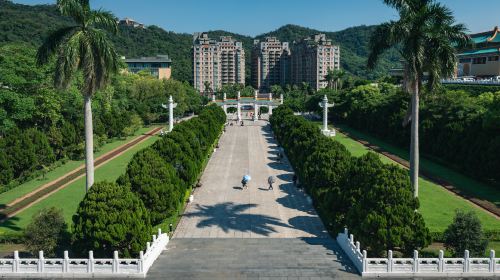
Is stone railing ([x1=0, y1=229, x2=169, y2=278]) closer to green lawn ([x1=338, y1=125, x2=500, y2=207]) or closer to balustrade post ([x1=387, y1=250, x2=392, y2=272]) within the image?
balustrade post ([x1=387, y1=250, x2=392, y2=272])

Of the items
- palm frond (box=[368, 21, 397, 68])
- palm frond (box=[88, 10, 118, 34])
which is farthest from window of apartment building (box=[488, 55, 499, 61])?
palm frond (box=[88, 10, 118, 34])

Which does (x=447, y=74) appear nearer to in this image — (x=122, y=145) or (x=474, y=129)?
(x=474, y=129)

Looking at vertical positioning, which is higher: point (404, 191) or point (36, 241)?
point (404, 191)

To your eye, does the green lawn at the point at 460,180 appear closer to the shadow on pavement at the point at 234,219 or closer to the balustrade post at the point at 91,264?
the shadow on pavement at the point at 234,219

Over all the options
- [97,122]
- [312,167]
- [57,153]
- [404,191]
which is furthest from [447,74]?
[97,122]

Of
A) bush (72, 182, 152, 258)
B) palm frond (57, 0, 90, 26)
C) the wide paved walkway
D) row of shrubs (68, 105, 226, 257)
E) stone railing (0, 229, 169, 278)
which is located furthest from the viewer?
palm frond (57, 0, 90, 26)
